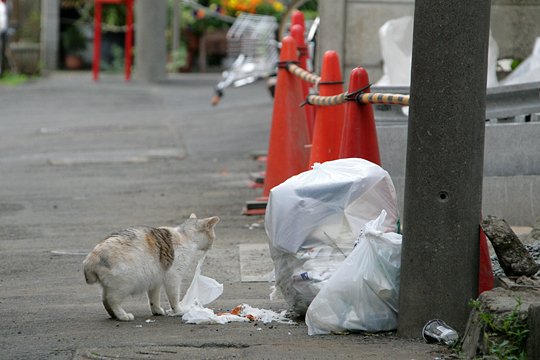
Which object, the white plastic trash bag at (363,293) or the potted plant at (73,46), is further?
the potted plant at (73,46)

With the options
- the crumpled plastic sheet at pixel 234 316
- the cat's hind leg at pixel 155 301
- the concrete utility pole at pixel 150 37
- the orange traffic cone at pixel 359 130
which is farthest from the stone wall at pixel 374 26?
the concrete utility pole at pixel 150 37

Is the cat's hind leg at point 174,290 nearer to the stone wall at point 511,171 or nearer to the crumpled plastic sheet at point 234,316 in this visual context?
the crumpled plastic sheet at point 234,316

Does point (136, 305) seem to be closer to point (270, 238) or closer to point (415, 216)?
point (270, 238)

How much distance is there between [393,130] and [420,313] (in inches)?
131

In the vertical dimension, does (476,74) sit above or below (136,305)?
above

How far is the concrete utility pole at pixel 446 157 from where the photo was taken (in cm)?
491

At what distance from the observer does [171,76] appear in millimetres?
24250

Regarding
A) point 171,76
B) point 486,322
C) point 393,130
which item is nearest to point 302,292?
point 486,322

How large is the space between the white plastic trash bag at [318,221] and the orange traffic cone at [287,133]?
3412mm

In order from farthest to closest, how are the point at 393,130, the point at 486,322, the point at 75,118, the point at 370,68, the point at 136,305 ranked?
the point at 75,118 → the point at 370,68 → the point at 393,130 → the point at 136,305 → the point at 486,322

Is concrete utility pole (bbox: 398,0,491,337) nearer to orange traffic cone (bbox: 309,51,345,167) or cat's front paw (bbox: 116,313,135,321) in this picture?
cat's front paw (bbox: 116,313,135,321)

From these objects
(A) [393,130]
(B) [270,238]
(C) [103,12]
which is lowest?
(B) [270,238]

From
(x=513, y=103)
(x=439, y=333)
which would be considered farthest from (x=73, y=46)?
(x=439, y=333)

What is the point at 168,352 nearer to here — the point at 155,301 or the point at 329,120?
the point at 155,301
